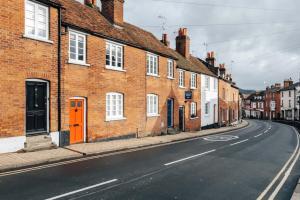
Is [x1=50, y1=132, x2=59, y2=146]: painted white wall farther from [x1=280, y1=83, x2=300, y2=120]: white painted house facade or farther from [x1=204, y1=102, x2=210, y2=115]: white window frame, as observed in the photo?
[x1=280, y1=83, x2=300, y2=120]: white painted house facade

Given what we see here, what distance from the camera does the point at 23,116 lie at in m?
12.0

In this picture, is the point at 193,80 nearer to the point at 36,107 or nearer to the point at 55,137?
the point at 55,137

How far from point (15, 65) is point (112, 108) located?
7125 mm

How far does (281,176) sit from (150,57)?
48.5 feet

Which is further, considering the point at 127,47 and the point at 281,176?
the point at 127,47

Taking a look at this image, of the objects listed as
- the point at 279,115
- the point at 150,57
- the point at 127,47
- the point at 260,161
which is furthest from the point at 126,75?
the point at 279,115

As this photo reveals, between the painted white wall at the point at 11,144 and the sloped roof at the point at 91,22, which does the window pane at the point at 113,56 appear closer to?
the sloped roof at the point at 91,22

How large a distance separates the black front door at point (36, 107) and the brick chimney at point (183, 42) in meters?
22.0

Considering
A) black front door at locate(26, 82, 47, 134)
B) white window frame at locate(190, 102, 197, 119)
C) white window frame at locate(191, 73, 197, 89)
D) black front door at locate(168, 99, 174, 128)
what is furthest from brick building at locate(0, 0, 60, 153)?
white window frame at locate(190, 102, 197, 119)

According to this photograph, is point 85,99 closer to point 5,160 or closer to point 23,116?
point 23,116

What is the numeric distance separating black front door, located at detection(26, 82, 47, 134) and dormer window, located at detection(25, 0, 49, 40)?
7.52ft

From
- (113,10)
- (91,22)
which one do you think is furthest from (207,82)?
(91,22)

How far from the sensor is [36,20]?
12.7m

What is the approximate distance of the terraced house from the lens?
11.8 metres
